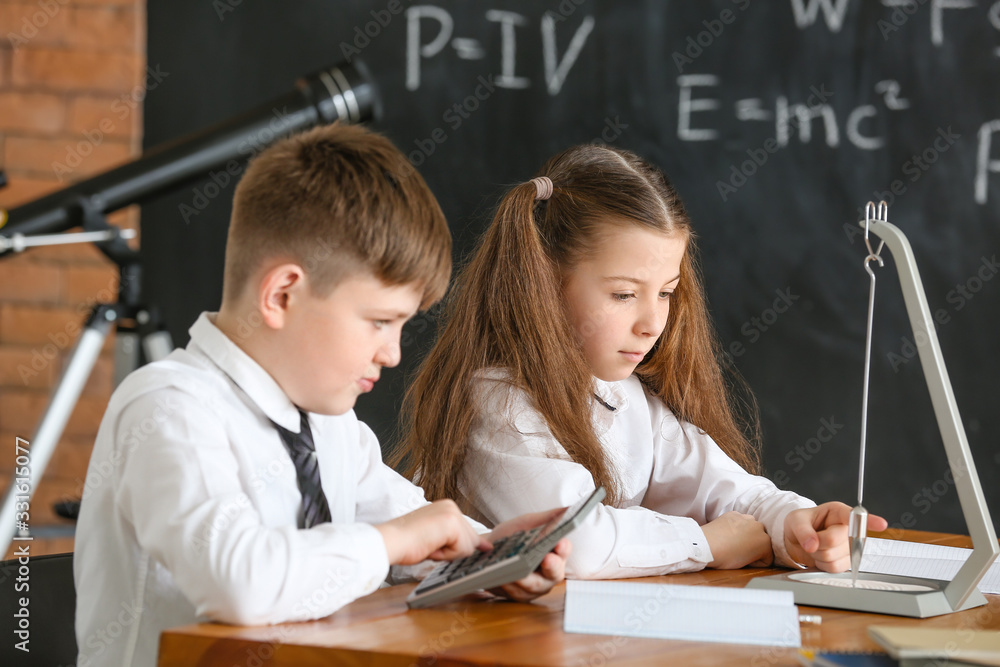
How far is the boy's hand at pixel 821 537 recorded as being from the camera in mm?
983

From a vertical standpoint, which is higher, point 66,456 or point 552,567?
point 552,567

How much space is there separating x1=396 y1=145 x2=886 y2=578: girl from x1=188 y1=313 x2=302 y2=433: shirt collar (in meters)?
0.32

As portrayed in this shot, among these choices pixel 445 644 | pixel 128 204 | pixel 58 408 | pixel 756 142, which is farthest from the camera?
pixel 756 142

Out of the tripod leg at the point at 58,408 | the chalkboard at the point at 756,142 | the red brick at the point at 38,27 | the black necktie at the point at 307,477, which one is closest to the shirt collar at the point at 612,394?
the black necktie at the point at 307,477

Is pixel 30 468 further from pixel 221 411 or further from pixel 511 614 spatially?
pixel 511 614

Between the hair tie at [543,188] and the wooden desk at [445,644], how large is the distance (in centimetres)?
67

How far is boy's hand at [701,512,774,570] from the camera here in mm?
1034

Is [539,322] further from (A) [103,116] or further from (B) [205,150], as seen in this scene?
(A) [103,116]

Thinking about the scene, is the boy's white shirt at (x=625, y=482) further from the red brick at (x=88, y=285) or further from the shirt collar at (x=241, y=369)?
the red brick at (x=88, y=285)

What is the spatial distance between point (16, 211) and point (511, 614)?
1167mm

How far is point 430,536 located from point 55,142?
161 centimetres

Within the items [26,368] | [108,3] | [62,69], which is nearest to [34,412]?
[26,368]

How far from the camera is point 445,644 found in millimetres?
646

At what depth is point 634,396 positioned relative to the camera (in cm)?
136
